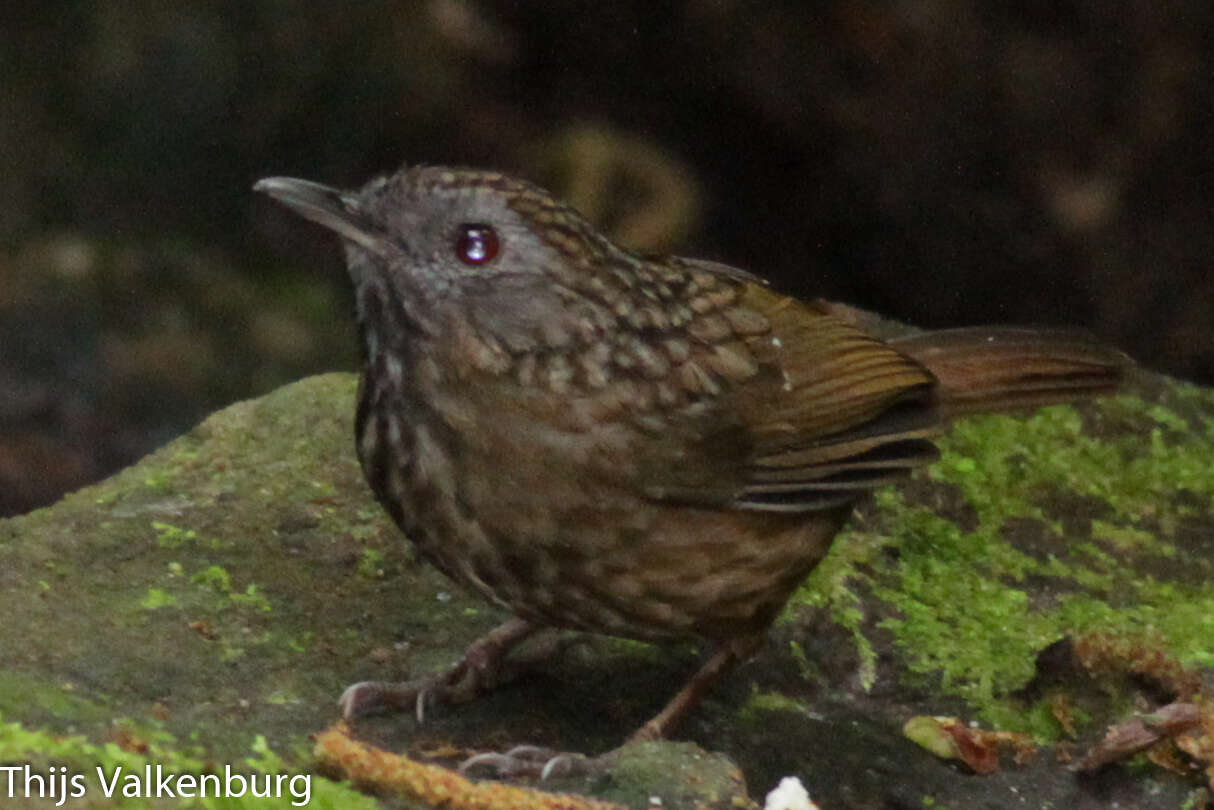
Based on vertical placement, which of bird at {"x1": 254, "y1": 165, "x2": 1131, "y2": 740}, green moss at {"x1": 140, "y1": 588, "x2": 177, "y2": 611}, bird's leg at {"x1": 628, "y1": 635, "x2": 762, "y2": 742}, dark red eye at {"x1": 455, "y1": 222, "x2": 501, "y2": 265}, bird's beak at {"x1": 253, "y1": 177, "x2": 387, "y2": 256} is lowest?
bird's leg at {"x1": 628, "y1": 635, "x2": 762, "y2": 742}

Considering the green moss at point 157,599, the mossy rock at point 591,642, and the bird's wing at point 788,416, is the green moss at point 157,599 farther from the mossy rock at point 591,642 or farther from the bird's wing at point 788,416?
the bird's wing at point 788,416

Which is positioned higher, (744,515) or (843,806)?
(744,515)

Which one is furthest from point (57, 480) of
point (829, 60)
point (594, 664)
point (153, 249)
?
point (594, 664)

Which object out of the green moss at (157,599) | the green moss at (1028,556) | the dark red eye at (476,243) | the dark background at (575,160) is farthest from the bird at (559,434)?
the dark background at (575,160)

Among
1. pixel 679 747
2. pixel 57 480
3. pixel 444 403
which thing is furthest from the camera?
pixel 57 480

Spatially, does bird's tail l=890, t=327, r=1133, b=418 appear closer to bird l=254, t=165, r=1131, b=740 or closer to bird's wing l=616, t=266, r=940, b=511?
bird's wing l=616, t=266, r=940, b=511

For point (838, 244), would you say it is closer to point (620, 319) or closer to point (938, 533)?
point (938, 533)

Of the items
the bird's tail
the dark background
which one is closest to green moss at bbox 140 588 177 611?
the bird's tail

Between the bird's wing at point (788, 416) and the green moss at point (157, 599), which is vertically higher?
the bird's wing at point (788, 416)
